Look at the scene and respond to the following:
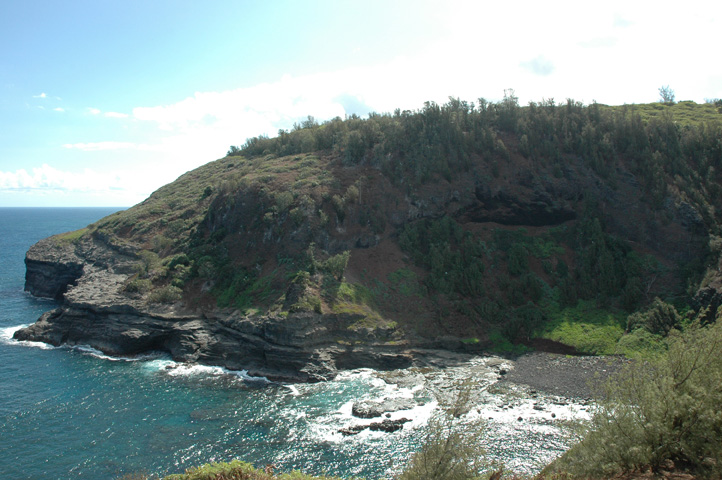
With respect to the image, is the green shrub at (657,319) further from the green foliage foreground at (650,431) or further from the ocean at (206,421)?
the green foliage foreground at (650,431)

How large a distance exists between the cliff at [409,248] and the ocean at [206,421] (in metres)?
3.19

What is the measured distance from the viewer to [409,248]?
47031mm

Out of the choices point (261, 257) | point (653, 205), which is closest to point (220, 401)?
point (261, 257)

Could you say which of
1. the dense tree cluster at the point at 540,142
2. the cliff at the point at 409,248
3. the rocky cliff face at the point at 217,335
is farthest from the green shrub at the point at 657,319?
the rocky cliff face at the point at 217,335

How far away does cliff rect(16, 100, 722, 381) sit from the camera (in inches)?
1481

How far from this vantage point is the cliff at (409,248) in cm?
3762

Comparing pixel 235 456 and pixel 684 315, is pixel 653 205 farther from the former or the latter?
pixel 235 456

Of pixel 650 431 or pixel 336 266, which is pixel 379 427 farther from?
pixel 336 266

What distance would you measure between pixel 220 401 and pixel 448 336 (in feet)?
64.0

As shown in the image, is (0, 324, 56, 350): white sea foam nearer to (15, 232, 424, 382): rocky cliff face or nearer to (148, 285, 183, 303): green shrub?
(15, 232, 424, 382): rocky cliff face

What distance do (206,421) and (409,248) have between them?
26926mm

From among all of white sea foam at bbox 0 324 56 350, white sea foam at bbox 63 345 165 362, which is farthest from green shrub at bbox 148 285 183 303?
white sea foam at bbox 0 324 56 350

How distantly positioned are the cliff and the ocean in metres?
3.19

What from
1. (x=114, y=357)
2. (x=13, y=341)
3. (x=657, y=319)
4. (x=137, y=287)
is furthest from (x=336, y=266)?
(x=13, y=341)
